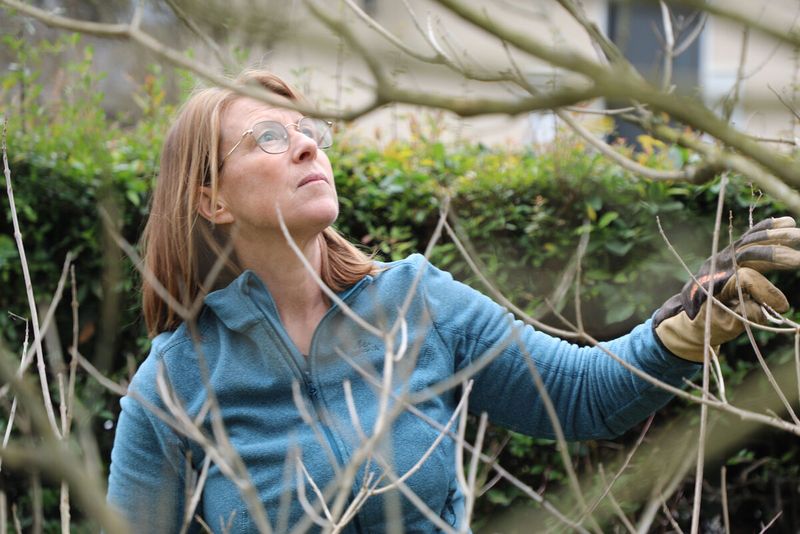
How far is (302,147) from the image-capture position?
2205mm

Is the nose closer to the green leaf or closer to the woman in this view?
the woman

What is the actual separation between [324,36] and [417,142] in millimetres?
3099

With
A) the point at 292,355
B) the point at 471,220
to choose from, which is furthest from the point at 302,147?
the point at 471,220

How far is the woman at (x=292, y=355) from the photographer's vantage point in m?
2.11

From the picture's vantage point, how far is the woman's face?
7.03ft

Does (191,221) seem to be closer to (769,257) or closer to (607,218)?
(769,257)

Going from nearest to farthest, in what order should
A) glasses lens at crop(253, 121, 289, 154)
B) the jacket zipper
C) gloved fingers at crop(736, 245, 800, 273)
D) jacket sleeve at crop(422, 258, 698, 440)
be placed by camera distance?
gloved fingers at crop(736, 245, 800, 273), jacket sleeve at crop(422, 258, 698, 440), the jacket zipper, glasses lens at crop(253, 121, 289, 154)

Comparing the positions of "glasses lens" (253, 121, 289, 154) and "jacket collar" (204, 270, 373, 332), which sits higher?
"glasses lens" (253, 121, 289, 154)

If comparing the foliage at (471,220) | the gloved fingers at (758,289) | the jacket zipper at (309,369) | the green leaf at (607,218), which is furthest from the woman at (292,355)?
the green leaf at (607,218)

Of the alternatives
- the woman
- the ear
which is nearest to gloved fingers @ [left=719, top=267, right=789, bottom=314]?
the woman

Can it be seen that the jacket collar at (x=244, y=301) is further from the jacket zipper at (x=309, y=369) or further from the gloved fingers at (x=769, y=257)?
the gloved fingers at (x=769, y=257)

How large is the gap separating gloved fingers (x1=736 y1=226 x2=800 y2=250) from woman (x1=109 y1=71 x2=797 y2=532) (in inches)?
9.9

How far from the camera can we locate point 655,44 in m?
7.64

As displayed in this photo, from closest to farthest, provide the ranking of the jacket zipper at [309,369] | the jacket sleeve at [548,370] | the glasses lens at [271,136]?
the jacket sleeve at [548,370]
the jacket zipper at [309,369]
the glasses lens at [271,136]
